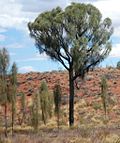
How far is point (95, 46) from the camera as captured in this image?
162 ft

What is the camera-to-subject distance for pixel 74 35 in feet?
160

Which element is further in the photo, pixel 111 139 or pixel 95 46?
pixel 95 46

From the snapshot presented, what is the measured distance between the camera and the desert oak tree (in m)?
48.3

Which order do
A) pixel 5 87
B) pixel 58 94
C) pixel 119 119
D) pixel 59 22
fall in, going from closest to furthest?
pixel 5 87, pixel 58 94, pixel 59 22, pixel 119 119

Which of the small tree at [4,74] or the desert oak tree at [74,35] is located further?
the desert oak tree at [74,35]

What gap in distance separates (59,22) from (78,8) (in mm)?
2287

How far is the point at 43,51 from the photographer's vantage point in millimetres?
51219

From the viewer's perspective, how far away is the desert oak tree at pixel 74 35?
4831 cm

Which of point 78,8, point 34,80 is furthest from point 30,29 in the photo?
point 34,80

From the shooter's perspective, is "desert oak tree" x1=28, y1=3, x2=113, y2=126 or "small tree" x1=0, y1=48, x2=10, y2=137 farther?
"desert oak tree" x1=28, y1=3, x2=113, y2=126

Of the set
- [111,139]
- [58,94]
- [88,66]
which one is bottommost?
[111,139]

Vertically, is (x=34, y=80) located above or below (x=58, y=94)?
above

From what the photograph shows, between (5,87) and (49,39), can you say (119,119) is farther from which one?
(5,87)

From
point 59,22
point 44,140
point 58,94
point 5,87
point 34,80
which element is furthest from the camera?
point 34,80
